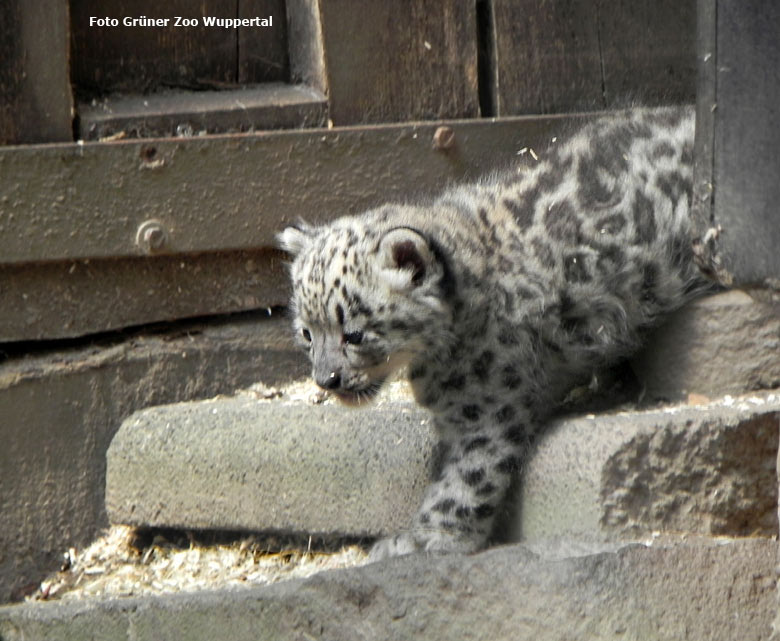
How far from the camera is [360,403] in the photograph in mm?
4824

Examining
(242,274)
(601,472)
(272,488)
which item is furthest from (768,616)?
(242,274)

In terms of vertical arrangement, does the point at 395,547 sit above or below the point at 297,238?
below

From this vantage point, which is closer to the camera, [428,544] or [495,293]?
[428,544]

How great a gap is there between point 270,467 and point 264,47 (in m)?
1.83

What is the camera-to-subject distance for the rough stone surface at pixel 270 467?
503 cm

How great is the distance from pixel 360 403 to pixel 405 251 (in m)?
0.61

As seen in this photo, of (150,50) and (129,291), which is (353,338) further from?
(150,50)

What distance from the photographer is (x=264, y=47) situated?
18.5 ft

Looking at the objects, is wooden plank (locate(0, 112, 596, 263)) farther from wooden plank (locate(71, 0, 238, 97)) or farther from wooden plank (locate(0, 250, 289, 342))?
wooden plank (locate(71, 0, 238, 97))

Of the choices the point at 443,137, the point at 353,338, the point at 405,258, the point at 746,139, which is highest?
the point at 443,137

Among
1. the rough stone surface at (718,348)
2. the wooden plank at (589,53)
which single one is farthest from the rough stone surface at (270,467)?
the wooden plank at (589,53)

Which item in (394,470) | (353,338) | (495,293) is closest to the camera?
(353,338)

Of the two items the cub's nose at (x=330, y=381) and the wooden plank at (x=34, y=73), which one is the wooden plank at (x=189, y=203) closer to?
the wooden plank at (x=34, y=73)

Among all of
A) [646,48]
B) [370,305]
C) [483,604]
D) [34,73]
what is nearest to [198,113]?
[34,73]
